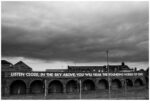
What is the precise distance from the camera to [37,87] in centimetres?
3969

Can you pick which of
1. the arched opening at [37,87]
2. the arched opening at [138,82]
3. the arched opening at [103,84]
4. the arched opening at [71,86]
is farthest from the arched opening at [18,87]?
the arched opening at [138,82]

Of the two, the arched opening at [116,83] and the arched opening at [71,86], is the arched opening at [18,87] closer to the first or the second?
the arched opening at [71,86]

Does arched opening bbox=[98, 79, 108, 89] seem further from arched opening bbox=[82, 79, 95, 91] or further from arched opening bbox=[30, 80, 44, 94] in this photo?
arched opening bbox=[30, 80, 44, 94]

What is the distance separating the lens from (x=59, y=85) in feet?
135

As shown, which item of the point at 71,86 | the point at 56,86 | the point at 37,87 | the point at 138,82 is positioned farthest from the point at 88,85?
the point at 138,82

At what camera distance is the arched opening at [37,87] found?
3941 centimetres

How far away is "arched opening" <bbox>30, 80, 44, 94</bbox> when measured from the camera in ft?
129

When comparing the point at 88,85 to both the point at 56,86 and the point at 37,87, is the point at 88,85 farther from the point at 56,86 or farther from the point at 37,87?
the point at 37,87

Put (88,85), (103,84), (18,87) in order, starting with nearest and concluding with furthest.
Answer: (18,87), (88,85), (103,84)

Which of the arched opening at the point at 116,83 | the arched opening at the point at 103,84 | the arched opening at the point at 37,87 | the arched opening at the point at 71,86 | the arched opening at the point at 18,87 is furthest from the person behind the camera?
the arched opening at the point at 116,83

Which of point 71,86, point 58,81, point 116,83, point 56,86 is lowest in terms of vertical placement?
point 71,86

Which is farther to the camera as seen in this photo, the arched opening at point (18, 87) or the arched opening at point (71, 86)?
the arched opening at point (71, 86)

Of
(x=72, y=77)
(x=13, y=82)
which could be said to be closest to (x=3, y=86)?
(x=13, y=82)

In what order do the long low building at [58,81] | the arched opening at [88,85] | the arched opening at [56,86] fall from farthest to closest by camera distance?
the arched opening at [88,85], the arched opening at [56,86], the long low building at [58,81]
